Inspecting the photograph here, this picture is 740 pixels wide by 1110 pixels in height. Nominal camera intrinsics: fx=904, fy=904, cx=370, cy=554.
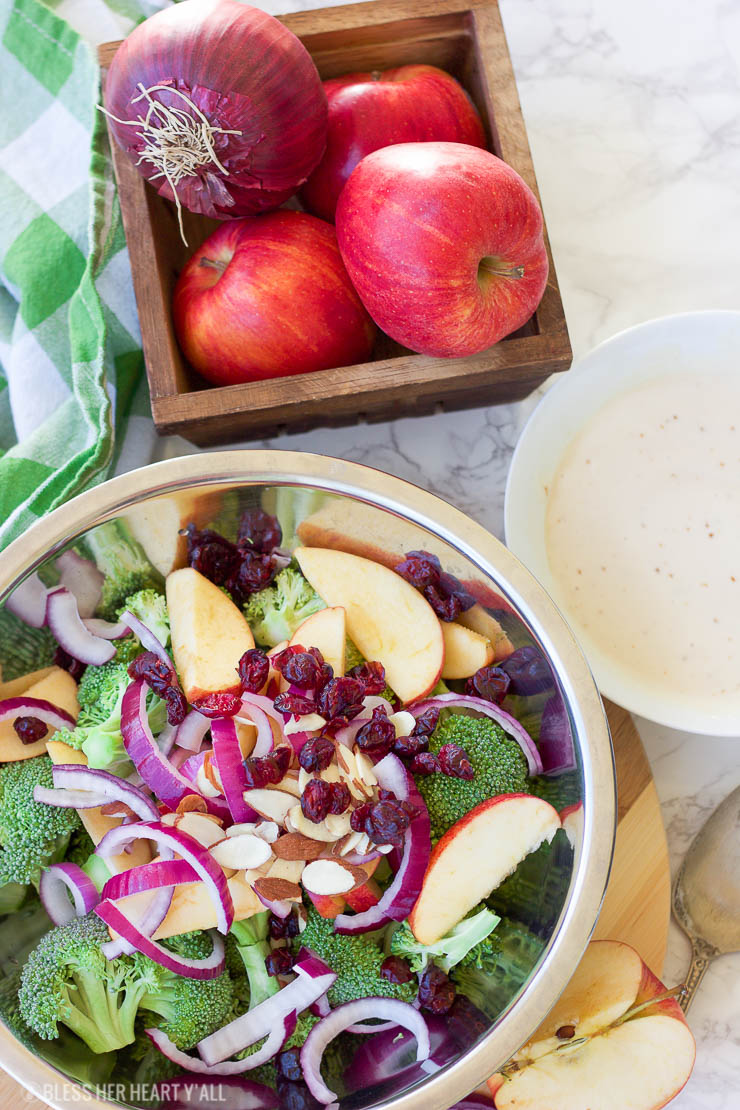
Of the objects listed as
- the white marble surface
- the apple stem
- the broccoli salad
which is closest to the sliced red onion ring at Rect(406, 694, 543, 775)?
the broccoli salad

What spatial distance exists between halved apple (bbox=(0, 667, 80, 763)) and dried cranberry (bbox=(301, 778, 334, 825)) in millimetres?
299

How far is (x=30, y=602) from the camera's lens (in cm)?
99

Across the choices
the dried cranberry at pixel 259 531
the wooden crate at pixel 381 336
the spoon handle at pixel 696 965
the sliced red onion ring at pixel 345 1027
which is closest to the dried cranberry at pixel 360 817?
the sliced red onion ring at pixel 345 1027

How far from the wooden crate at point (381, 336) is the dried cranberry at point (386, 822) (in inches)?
17.4

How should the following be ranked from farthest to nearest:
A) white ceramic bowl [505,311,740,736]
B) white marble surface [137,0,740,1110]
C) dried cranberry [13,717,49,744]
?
white marble surface [137,0,740,1110], white ceramic bowl [505,311,740,736], dried cranberry [13,717,49,744]

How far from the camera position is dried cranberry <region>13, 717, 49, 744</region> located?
3.25 feet

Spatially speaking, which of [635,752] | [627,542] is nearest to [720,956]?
[635,752]

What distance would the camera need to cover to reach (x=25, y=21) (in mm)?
1188

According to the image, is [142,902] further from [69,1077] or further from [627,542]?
[627,542]

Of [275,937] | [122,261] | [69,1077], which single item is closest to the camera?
[69,1077]

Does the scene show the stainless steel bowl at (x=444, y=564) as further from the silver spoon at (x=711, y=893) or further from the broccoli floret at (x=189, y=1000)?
the silver spoon at (x=711, y=893)

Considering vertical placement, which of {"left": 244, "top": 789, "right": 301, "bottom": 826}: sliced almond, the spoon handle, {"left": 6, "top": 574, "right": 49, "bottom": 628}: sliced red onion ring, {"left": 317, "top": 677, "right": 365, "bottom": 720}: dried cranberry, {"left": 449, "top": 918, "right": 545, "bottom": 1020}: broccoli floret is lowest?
the spoon handle

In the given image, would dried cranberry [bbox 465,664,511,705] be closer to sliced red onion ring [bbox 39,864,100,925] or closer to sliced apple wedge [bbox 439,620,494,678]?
sliced apple wedge [bbox 439,620,494,678]

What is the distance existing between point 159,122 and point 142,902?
2.60 ft
